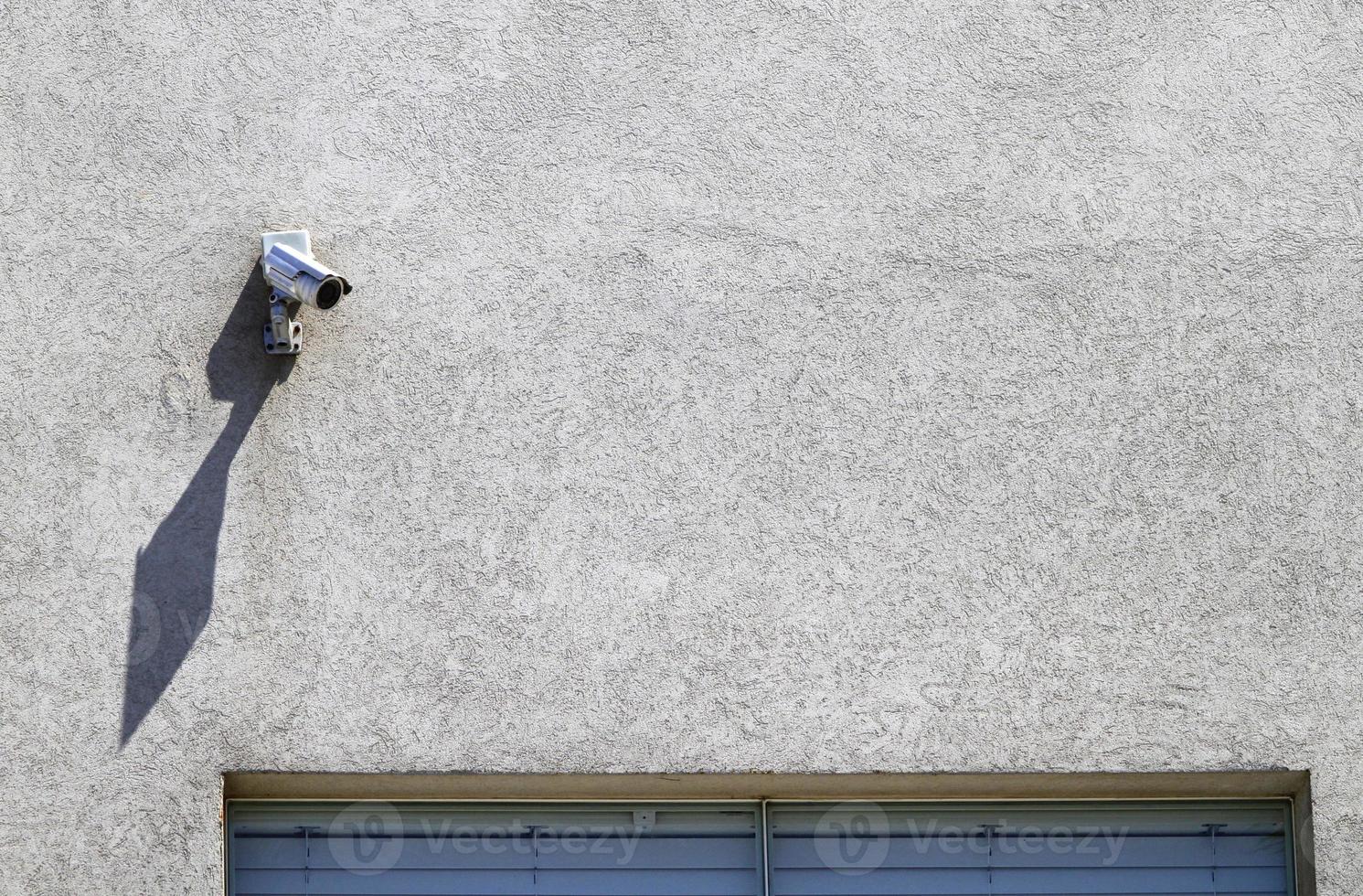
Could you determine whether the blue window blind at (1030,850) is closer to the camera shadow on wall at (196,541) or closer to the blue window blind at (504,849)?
the blue window blind at (504,849)

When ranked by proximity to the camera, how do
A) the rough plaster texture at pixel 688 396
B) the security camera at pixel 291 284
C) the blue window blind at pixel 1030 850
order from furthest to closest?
the blue window blind at pixel 1030 850 < the rough plaster texture at pixel 688 396 < the security camera at pixel 291 284

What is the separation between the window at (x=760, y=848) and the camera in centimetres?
559

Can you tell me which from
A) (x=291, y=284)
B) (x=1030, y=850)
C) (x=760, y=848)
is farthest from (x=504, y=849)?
(x=291, y=284)

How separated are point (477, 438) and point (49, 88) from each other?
8.91ft

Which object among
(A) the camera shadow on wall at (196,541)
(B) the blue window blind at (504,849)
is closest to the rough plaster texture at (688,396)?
(A) the camera shadow on wall at (196,541)

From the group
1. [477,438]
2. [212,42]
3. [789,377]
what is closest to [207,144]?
[212,42]

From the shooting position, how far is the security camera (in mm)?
5184

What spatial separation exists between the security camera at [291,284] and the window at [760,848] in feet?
A: 7.40

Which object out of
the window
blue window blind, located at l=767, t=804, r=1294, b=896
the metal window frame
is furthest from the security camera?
blue window blind, located at l=767, t=804, r=1294, b=896

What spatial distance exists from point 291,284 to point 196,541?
1.31m

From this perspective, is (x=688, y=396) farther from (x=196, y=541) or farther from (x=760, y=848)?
(x=196, y=541)

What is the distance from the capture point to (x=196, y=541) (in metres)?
5.50

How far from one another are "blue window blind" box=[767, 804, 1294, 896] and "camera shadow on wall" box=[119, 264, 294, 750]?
2.93m

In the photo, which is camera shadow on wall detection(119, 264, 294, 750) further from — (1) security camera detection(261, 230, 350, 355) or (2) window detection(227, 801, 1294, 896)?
(2) window detection(227, 801, 1294, 896)
